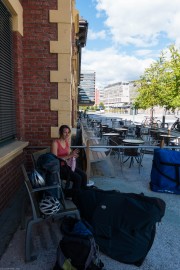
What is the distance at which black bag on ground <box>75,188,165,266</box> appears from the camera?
2.59m

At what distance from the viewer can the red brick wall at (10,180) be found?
142 inches

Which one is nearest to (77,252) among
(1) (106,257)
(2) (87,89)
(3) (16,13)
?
(1) (106,257)

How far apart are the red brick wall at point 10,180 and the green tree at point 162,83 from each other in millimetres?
13198

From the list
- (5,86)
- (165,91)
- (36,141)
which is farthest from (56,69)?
(165,91)

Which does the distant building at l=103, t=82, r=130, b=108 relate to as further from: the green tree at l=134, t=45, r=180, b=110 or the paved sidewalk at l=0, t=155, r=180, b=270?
the paved sidewalk at l=0, t=155, r=180, b=270

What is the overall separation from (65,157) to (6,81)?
169 centimetres

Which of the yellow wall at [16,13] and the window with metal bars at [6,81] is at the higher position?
the yellow wall at [16,13]

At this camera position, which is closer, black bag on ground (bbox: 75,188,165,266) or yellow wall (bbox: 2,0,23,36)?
black bag on ground (bbox: 75,188,165,266)

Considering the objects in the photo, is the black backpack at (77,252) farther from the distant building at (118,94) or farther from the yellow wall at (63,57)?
the distant building at (118,94)

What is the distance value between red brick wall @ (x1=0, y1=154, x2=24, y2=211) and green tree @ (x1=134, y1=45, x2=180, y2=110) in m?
13.2

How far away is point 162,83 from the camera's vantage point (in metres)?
16.8

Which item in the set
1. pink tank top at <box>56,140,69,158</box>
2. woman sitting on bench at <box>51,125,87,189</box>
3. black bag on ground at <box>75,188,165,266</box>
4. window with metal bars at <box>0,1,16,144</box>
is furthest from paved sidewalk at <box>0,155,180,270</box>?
window with metal bars at <box>0,1,16,144</box>

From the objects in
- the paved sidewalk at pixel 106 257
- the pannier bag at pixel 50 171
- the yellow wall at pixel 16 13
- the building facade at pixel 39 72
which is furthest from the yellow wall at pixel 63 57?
the paved sidewalk at pixel 106 257

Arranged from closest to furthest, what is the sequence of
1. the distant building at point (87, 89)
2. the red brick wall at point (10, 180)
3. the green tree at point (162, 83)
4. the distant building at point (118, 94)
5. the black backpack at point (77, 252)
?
the black backpack at point (77, 252) < the red brick wall at point (10, 180) < the green tree at point (162, 83) < the distant building at point (87, 89) < the distant building at point (118, 94)
